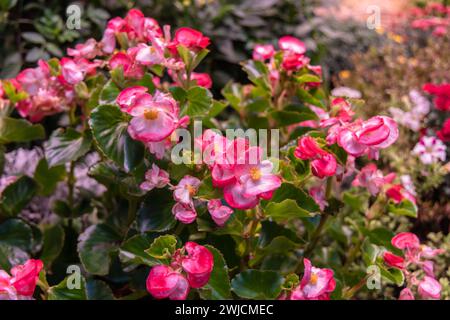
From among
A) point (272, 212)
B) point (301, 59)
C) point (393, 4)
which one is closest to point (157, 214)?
point (272, 212)

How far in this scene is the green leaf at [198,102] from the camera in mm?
1077

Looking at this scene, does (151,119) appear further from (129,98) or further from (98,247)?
(98,247)

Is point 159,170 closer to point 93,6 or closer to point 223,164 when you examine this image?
point 223,164

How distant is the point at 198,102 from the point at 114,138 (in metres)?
0.16

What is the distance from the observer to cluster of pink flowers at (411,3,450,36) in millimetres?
3160

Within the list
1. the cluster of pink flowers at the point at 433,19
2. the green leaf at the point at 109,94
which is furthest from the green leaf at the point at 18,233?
the cluster of pink flowers at the point at 433,19

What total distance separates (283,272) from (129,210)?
0.32 m

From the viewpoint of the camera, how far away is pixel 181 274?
2.94 ft

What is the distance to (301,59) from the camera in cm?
122

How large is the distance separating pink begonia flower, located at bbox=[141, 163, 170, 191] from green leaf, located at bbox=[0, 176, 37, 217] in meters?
0.40

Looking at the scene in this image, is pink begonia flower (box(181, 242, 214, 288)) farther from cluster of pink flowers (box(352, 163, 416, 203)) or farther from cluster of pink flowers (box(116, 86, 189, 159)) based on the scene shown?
cluster of pink flowers (box(352, 163, 416, 203))

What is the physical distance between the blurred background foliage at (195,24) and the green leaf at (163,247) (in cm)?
113

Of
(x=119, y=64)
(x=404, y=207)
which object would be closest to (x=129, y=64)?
(x=119, y=64)

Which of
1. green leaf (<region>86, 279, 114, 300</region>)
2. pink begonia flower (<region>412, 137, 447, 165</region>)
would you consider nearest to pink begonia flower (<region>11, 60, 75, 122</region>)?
green leaf (<region>86, 279, 114, 300</region>)
